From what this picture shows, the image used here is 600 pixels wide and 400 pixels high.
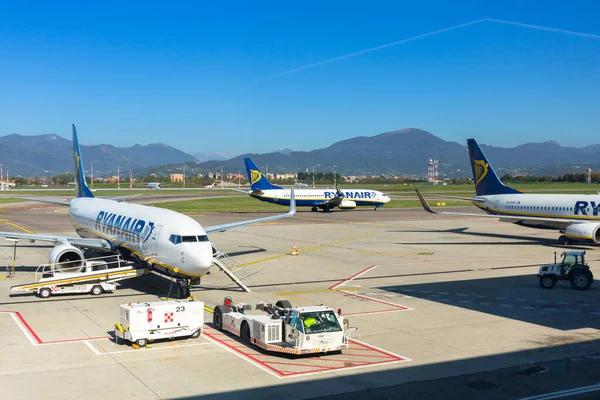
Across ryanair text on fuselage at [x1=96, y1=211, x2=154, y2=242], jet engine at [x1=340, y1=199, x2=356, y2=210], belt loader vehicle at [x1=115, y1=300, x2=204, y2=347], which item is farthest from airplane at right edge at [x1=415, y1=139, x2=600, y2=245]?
jet engine at [x1=340, y1=199, x2=356, y2=210]

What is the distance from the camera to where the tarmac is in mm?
17828

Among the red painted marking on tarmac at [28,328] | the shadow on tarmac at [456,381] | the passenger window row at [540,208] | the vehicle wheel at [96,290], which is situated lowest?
the shadow on tarmac at [456,381]

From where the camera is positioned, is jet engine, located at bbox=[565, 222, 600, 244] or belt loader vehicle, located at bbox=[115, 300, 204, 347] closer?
belt loader vehicle, located at bbox=[115, 300, 204, 347]

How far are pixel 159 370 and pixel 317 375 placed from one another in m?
5.06

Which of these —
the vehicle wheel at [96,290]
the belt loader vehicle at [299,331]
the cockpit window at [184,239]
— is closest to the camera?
the belt loader vehicle at [299,331]

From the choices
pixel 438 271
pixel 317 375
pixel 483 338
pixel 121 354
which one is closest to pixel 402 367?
pixel 317 375

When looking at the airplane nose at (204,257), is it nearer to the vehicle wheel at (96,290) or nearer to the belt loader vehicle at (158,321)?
the belt loader vehicle at (158,321)

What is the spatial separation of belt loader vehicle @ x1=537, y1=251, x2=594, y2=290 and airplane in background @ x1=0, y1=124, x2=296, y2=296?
19052 mm

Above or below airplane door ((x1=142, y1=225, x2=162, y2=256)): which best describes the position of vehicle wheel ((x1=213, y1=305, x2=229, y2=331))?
below

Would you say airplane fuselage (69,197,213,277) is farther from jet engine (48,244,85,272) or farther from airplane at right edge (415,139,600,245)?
airplane at right edge (415,139,600,245)

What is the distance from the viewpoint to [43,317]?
26.7 metres

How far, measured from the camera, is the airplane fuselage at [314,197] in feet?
335

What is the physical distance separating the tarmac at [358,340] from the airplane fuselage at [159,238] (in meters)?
2.16

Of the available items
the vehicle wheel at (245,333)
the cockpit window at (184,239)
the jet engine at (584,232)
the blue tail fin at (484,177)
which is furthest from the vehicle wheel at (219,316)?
the blue tail fin at (484,177)
